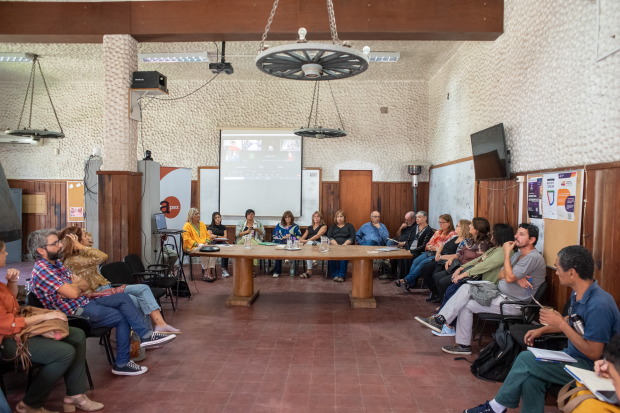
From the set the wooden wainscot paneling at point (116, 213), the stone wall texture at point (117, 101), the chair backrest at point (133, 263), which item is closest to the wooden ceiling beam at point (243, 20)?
the stone wall texture at point (117, 101)

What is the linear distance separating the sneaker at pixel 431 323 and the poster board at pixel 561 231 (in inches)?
48.6

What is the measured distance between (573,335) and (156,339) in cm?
329

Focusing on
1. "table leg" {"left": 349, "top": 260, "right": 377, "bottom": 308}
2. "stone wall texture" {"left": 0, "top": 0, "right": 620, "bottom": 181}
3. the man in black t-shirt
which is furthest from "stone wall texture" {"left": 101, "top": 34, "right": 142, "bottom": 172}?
the man in black t-shirt

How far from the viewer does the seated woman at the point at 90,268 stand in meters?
3.63

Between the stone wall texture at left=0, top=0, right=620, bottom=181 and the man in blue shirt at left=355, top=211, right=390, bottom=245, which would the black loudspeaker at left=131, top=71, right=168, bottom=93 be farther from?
the man in blue shirt at left=355, top=211, right=390, bottom=245

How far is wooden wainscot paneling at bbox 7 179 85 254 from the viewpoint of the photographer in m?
9.02

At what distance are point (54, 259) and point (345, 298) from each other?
12.4 feet

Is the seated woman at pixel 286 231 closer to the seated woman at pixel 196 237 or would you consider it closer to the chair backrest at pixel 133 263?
the seated woman at pixel 196 237

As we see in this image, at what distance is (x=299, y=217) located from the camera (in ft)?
29.0

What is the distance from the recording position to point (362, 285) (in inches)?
219

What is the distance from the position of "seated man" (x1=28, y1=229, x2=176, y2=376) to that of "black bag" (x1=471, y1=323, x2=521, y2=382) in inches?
107

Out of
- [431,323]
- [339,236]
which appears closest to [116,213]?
[339,236]

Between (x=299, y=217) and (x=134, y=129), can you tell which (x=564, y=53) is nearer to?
(x=134, y=129)

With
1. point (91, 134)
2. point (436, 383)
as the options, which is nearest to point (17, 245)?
point (91, 134)
